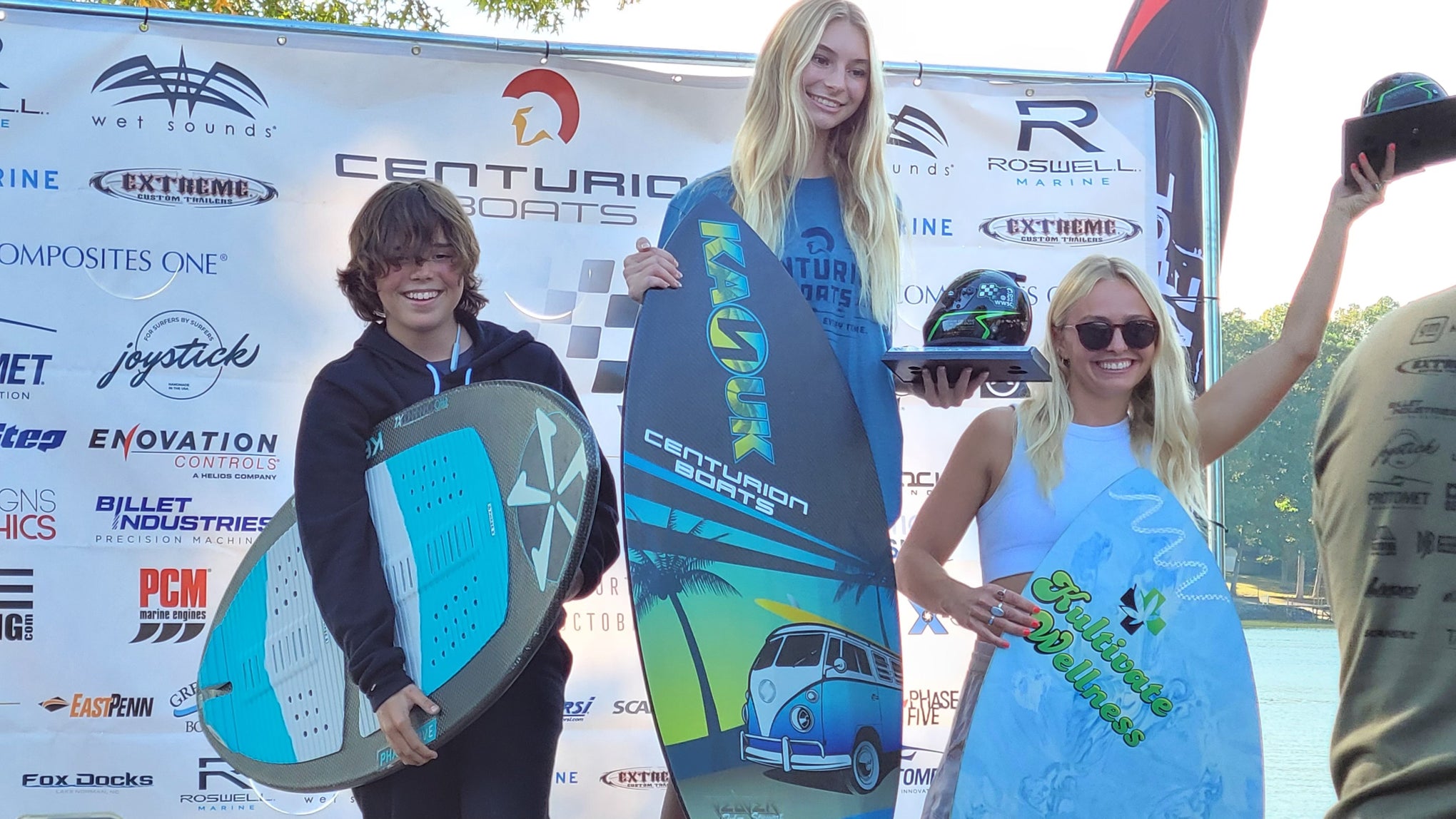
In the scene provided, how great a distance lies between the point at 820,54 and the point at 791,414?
674mm

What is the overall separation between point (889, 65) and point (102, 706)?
2.67m

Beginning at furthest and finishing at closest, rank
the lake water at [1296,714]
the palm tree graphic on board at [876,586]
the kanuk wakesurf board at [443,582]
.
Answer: the lake water at [1296,714]
the palm tree graphic on board at [876,586]
the kanuk wakesurf board at [443,582]

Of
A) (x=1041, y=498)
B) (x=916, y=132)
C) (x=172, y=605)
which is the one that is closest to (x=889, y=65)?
(x=916, y=132)

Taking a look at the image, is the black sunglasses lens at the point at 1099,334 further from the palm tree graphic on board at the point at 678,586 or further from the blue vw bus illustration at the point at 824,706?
the palm tree graphic on board at the point at 678,586

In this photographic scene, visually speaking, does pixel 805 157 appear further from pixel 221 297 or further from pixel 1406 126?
pixel 221 297

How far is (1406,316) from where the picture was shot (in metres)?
0.93

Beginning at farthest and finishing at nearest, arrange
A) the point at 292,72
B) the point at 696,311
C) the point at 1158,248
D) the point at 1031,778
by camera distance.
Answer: the point at 1158,248, the point at 292,72, the point at 696,311, the point at 1031,778

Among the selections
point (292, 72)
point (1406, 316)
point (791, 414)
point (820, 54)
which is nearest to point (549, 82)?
point (292, 72)

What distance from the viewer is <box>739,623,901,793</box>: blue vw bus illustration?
2.22m

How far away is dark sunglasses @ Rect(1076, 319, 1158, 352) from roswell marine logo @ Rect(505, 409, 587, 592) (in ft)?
3.11

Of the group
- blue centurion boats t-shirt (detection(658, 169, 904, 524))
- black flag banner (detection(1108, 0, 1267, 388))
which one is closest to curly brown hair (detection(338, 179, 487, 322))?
blue centurion boats t-shirt (detection(658, 169, 904, 524))

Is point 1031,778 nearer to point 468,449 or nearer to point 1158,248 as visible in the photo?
point 468,449

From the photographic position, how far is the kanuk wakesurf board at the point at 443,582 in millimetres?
1938

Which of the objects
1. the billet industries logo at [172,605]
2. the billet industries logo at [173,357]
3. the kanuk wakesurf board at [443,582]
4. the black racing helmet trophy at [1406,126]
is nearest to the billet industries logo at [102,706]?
the billet industries logo at [172,605]
